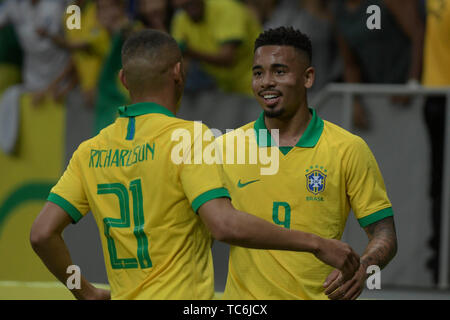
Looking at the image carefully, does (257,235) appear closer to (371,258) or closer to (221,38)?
(371,258)

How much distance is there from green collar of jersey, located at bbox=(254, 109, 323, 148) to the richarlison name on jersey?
105cm

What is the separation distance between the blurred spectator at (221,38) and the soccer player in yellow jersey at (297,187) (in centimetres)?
280

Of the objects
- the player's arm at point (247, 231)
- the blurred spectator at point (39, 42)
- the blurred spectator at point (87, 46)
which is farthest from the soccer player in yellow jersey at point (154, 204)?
the blurred spectator at point (39, 42)

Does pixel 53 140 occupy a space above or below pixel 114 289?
above

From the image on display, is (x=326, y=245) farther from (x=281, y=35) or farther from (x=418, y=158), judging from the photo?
(x=418, y=158)

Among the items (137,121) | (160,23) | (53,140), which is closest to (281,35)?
(137,121)

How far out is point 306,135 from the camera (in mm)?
4098

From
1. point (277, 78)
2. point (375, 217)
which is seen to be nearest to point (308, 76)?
point (277, 78)

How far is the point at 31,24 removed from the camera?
329 inches

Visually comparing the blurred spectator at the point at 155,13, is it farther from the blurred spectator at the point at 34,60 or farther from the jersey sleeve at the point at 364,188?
the jersey sleeve at the point at 364,188

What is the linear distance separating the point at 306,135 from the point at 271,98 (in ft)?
0.84

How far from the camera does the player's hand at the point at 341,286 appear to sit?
3463 millimetres
